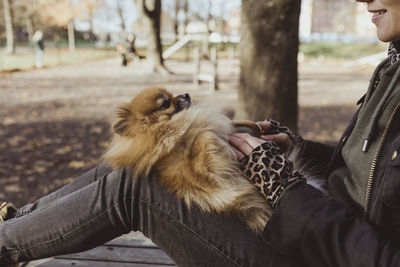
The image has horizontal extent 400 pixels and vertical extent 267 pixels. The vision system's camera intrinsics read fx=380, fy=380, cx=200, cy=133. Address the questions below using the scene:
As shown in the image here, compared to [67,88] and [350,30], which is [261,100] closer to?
[67,88]

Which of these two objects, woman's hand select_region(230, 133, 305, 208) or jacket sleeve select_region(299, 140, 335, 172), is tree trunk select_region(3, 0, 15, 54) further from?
woman's hand select_region(230, 133, 305, 208)

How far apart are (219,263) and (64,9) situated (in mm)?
39833

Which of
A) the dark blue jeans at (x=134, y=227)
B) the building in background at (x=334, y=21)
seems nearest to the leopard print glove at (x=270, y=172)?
the dark blue jeans at (x=134, y=227)

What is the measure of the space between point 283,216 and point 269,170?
0.17 metres

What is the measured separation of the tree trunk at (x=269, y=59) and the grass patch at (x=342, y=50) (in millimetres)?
27139

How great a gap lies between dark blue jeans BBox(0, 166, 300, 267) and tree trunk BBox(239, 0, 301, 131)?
95.6 inches

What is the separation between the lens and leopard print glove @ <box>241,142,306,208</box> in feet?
4.14

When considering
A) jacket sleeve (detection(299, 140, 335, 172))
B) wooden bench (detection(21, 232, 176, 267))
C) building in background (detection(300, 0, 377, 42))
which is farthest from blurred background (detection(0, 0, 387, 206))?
building in background (detection(300, 0, 377, 42))

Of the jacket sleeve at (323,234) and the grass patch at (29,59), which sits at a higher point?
the grass patch at (29,59)

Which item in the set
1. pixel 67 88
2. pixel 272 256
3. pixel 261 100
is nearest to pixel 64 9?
pixel 67 88

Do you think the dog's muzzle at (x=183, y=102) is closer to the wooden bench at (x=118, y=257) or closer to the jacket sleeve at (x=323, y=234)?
the jacket sleeve at (x=323, y=234)

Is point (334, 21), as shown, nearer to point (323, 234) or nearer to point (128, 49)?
point (128, 49)

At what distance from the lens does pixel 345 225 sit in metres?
1.11

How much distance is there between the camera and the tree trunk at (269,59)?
11.0 feet
